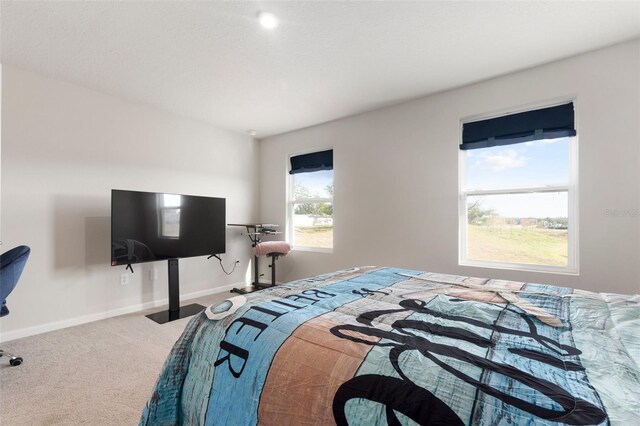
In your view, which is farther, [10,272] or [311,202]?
[311,202]

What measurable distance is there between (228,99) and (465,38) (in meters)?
2.46

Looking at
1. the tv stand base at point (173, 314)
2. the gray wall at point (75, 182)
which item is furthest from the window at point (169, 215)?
the tv stand base at point (173, 314)

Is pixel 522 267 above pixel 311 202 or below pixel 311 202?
below

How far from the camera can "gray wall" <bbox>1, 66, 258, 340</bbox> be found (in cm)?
274

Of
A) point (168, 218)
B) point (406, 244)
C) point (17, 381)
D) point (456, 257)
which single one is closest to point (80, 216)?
point (168, 218)

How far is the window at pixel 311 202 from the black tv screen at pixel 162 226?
3.82 feet

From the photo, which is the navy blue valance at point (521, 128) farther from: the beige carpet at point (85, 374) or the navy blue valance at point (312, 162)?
the beige carpet at point (85, 374)

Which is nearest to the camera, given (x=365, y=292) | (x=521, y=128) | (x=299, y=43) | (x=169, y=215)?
(x=365, y=292)

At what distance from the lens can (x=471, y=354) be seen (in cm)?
90

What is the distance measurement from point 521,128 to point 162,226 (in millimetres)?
3860

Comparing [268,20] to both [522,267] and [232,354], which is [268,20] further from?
[522,267]

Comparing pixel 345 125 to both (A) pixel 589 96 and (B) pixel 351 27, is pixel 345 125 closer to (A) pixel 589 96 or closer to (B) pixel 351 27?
(B) pixel 351 27

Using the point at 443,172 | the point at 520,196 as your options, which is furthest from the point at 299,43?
the point at 520,196

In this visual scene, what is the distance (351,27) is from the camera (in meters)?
2.16
